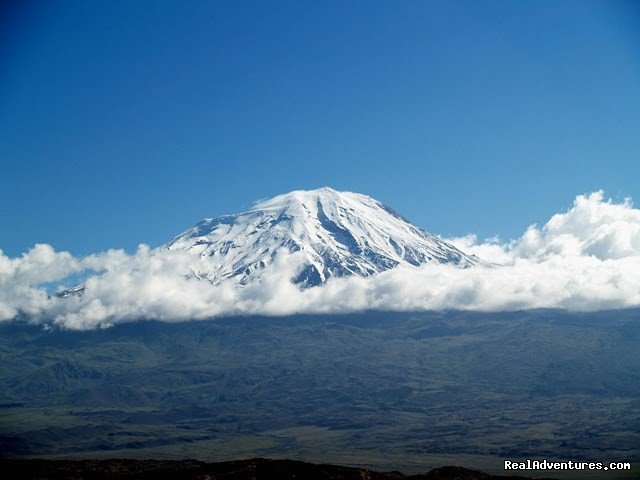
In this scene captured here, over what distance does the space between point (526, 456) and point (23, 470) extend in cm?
14895

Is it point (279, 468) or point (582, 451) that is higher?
point (279, 468)

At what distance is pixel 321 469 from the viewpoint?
71.4 metres

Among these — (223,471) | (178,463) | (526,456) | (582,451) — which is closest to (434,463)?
(526,456)

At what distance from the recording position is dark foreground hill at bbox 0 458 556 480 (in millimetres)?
69375

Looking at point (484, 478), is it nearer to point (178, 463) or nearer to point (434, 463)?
point (178, 463)

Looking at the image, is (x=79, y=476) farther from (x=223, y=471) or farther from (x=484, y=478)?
(x=484, y=478)

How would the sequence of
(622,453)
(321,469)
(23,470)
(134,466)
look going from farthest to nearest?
(622,453) → (134,466) → (23,470) → (321,469)

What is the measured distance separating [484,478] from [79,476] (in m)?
42.4

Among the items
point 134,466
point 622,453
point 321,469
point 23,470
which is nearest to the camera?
point 321,469

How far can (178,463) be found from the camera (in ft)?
288

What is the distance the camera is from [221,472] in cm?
7156

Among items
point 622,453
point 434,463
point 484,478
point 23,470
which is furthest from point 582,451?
point 23,470

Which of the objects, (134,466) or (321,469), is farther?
(134,466)

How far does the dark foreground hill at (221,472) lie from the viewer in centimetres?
6938
